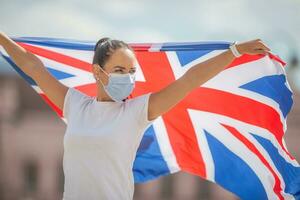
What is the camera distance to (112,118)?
4398mm

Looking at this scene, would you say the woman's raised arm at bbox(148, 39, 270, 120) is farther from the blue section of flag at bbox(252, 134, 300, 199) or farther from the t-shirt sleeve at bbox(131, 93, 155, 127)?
the blue section of flag at bbox(252, 134, 300, 199)

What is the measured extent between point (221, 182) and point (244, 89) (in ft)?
2.23

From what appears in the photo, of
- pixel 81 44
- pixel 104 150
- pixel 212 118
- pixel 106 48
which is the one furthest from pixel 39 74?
Result: pixel 212 118

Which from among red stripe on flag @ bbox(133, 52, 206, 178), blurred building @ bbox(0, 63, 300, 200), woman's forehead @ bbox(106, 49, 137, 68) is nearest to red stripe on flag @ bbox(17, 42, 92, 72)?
red stripe on flag @ bbox(133, 52, 206, 178)

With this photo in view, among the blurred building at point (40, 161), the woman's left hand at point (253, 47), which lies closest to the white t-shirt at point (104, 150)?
the woman's left hand at point (253, 47)

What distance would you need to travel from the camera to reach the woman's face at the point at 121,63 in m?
4.50

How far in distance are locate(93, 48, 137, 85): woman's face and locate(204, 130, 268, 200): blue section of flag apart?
5.76 feet

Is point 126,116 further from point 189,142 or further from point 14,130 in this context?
point 14,130

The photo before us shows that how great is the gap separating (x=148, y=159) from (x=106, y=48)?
1.74 meters

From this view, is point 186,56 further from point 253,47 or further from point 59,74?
point 253,47

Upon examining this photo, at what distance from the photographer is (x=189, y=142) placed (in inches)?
243

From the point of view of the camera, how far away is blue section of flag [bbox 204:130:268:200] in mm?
6117

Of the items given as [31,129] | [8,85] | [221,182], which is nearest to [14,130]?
[31,129]

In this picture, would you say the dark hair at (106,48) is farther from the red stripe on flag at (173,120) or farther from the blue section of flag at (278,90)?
the blue section of flag at (278,90)
